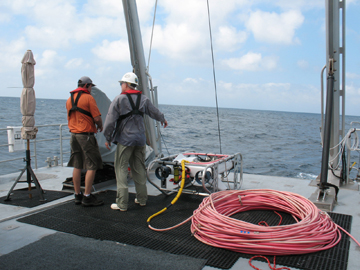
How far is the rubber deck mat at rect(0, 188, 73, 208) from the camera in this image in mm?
4191

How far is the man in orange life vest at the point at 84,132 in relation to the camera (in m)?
4.03

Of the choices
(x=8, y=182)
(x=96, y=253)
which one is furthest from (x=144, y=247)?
(x=8, y=182)

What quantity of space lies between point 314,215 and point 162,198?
2152mm

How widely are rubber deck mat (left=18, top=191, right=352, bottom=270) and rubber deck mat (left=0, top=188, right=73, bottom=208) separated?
392 mm

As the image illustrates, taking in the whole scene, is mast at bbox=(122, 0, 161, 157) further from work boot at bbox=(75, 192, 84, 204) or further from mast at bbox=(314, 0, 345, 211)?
mast at bbox=(314, 0, 345, 211)

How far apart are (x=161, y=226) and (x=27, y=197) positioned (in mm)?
2319

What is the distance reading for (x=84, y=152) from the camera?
409 centimetres

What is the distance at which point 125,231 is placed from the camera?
3.20 m

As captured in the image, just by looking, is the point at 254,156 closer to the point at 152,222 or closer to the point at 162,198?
the point at 162,198

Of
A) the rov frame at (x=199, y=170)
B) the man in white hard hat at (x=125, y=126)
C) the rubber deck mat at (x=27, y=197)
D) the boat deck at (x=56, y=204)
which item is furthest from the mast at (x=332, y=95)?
the rubber deck mat at (x=27, y=197)

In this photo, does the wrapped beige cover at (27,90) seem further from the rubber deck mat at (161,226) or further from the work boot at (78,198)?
the rubber deck mat at (161,226)

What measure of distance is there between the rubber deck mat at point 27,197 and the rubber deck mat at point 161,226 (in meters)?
0.39

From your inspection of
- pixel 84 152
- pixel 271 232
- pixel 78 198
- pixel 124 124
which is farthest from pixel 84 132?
pixel 271 232

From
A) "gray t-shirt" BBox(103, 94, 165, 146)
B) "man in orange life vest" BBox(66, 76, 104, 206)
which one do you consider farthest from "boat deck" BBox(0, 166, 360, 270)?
"gray t-shirt" BBox(103, 94, 165, 146)
